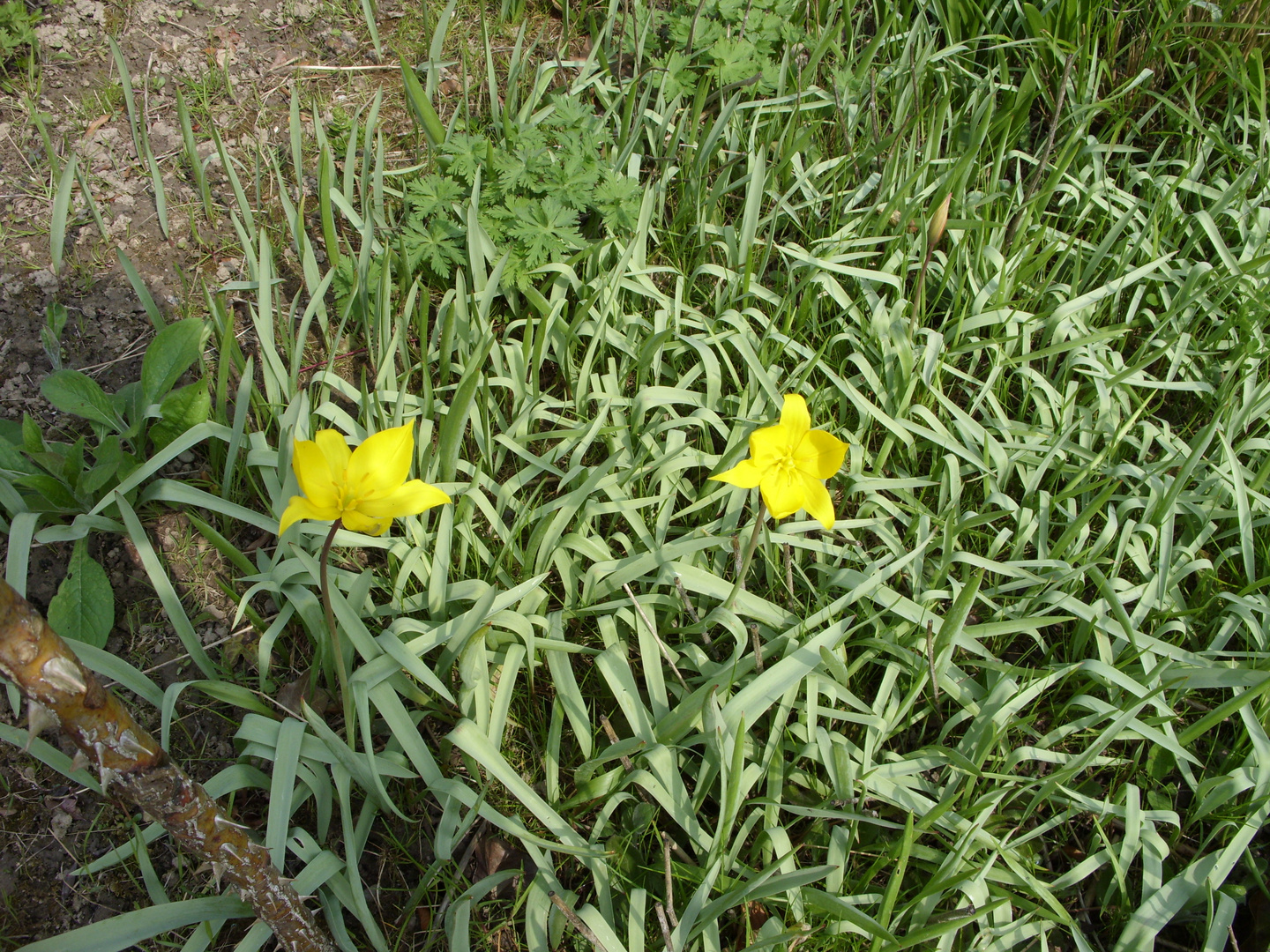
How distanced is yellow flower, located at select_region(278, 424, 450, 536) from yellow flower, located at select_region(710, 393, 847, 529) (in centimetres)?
50

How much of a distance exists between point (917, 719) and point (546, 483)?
961 millimetres

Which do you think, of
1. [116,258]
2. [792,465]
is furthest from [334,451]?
[116,258]

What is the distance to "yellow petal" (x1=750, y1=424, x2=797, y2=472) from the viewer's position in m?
1.37

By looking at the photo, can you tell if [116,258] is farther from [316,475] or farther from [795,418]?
[795,418]

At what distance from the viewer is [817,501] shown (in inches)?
54.5

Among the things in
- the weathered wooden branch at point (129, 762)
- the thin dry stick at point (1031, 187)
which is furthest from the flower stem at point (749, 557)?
the thin dry stick at point (1031, 187)

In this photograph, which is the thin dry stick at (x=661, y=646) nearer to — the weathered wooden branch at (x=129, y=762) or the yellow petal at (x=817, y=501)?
the yellow petal at (x=817, y=501)

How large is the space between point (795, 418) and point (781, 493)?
159mm

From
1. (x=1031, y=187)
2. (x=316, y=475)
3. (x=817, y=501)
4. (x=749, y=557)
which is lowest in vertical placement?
(x=749, y=557)

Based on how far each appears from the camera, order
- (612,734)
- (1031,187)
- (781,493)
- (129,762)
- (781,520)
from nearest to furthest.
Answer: (129,762) → (781,493) → (612,734) → (781,520) → (1031,187)

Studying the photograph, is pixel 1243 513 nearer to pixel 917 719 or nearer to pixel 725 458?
pixel 917 719

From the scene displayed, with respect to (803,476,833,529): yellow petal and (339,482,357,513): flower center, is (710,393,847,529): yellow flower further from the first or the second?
(339,482,357,513): flower center

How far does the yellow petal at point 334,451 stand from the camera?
1.20 metres

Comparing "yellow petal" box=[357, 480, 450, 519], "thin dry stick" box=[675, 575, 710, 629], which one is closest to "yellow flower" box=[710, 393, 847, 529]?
"thin dry stick" box=[675, 575, 710, 629]
